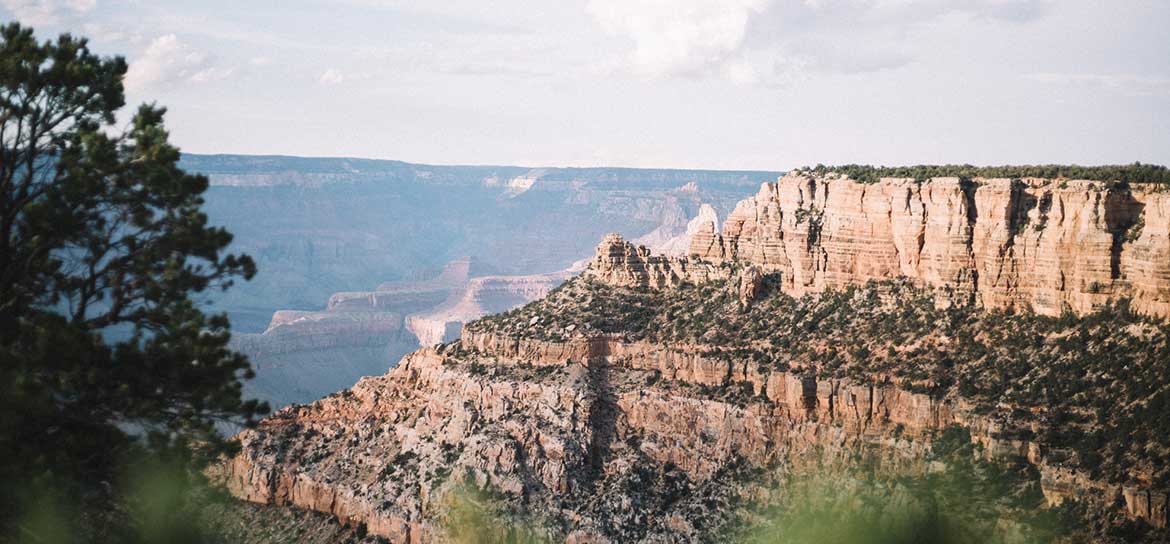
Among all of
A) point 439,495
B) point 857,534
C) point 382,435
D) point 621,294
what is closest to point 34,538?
point 857,534

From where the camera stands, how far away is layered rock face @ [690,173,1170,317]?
52.3m

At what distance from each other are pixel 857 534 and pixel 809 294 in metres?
28.8

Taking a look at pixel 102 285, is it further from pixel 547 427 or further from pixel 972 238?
pixel 972 238

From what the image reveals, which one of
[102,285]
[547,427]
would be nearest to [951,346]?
[547,427]

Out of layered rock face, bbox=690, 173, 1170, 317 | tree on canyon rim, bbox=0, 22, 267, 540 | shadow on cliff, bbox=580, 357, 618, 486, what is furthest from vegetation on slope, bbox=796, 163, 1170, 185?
tree on canyon rim, bbox=0, 22, 267, 540

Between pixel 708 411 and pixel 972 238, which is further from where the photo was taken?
pixel 708 411

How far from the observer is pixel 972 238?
192 feet

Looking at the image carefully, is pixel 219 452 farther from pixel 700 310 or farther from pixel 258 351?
pixel 258 351

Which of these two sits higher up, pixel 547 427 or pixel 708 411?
pixel 708 411

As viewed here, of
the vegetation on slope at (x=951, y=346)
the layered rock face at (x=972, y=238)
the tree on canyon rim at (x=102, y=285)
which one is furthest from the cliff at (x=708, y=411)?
the tree on canyon rim at (x=102, y=285)

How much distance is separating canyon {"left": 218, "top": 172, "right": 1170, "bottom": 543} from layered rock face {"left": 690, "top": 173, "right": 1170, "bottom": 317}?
110 millimetres

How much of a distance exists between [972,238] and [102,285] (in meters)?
41.1

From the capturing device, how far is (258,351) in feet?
576

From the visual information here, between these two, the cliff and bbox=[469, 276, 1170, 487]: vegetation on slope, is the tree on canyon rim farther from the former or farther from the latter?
bbox=[469, 276, 1170, 487]: vegetation on slope
